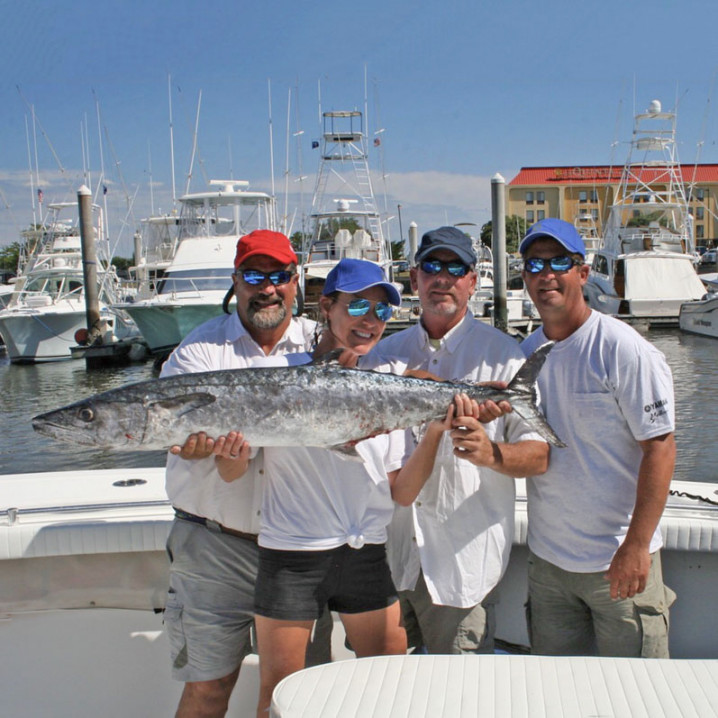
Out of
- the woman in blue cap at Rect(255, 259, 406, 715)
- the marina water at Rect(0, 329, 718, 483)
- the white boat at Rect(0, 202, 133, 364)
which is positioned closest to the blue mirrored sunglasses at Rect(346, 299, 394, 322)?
the woman in blue cap at Rect(255, 259, 406, 715)

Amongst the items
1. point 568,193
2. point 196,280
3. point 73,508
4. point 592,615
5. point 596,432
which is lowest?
point 592,615

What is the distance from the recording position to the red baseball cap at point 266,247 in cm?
277

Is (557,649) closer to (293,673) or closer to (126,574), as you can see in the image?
(293,673)

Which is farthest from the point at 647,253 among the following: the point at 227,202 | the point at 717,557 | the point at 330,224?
the point at 717,557

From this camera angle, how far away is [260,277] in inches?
109

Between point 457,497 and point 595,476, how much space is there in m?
0.54

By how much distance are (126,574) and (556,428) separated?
222 cm

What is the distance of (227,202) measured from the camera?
27.3 metres

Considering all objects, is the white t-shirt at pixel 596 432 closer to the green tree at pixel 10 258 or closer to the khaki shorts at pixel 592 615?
the khaki shorts at pixel 592 615

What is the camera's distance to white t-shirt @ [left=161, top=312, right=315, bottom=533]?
8.87ft

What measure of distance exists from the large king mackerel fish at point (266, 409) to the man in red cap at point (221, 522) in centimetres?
16

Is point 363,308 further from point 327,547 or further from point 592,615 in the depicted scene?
point 592,615

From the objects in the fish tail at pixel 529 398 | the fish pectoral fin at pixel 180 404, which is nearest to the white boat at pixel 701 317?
the fish tail at pixel 529 398

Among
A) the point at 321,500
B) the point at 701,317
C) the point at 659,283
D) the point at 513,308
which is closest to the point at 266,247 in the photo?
the point at 321,500
